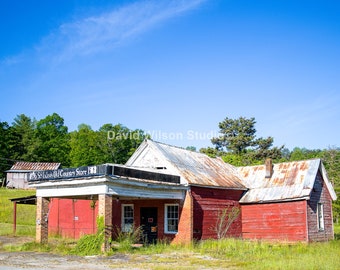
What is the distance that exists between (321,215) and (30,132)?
69.9m

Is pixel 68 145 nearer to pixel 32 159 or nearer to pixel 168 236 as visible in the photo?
pixel 32 159

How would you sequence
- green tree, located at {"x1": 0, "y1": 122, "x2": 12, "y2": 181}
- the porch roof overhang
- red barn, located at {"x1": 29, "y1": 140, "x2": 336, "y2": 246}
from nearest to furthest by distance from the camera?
the porch roof overhang, red barn, located at {"x1": 29, "y1": 140, "x2": 336, "y2": 246}, green tree, located at {"x1": 0, "y1": 122, "x2": 12, "y2": 181}

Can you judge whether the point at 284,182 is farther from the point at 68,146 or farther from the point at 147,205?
the point at 68,146

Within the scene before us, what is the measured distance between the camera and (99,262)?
1573 centimetres

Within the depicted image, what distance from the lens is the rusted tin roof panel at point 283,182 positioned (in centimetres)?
2534

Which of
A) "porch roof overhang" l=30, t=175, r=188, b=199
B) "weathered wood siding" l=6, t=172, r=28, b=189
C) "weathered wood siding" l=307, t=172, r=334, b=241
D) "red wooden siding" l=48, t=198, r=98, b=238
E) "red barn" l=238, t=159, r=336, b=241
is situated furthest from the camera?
"weathered wood siding" l=6, t=172, r=28, b=189

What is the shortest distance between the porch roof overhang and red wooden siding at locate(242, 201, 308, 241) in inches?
249

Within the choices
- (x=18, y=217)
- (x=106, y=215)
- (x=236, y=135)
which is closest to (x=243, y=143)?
(x=236, y=135)

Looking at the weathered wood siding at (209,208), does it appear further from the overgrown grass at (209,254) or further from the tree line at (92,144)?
the tree line at (92,144)

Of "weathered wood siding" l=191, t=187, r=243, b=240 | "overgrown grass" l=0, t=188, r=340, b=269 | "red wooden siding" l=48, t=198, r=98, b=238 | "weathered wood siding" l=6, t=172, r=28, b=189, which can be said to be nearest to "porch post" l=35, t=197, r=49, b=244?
"overgrown grass" l=0, t=188, r=340, b=269

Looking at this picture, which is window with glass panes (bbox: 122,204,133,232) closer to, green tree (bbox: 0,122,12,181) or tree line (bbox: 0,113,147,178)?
tree line (bbox: 0,113,147,178)

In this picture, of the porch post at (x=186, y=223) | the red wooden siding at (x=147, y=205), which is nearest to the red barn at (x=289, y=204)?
the porch post at (x=186, y=223)

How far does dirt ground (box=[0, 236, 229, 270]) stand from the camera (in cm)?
1439

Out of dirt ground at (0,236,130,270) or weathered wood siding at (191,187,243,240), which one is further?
weathered wood siding at (191,187,243,240)
